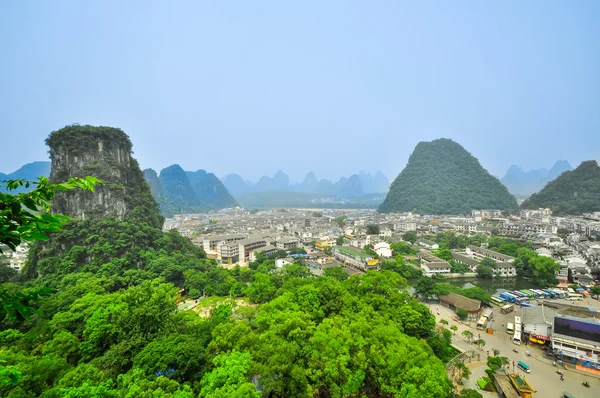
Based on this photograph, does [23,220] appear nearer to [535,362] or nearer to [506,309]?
[535,362]

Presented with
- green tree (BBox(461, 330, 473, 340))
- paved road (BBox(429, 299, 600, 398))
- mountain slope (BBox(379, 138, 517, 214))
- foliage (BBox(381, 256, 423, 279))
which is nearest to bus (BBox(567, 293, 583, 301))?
paved road (BBox(429, 299, 600, 398))

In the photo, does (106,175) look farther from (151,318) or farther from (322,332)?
(322,332)

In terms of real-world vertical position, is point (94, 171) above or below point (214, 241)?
above

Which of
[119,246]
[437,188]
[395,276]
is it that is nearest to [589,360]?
[395,276]

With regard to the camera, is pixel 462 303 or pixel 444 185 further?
pixel 444 185

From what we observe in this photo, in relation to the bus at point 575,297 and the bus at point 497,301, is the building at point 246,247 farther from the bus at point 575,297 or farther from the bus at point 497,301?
the bus at point 575,297

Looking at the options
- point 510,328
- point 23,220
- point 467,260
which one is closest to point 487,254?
point 467,260
